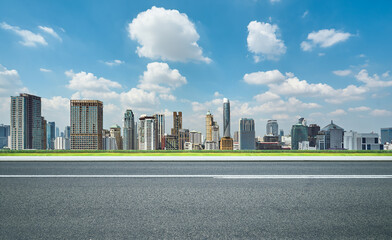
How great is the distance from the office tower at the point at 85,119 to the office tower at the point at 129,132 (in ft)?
119

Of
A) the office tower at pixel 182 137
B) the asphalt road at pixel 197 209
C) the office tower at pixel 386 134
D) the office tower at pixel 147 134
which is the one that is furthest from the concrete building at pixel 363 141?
the office tower at pixel 182 137

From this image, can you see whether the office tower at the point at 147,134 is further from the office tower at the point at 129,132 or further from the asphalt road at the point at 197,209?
the asphalt road at the point at 197,209

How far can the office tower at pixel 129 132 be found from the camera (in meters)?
173

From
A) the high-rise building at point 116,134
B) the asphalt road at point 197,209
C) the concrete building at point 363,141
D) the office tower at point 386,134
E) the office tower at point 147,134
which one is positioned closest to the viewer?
the asphalt road at point 197,209

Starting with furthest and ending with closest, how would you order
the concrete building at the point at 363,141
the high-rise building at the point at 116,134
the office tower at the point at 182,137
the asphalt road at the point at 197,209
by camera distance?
1. the office tower at the point at 182,137
2. the high-rise building at the point at 116,134
3. the concrete building at the point at 363,141
4. the asphalt road at the point at 197,209

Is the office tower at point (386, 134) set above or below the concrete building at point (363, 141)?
below

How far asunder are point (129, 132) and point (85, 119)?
46807mm

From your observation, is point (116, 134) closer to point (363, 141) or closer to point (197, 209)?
point (363, 141)

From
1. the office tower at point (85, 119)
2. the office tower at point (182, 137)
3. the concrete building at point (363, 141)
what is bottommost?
the office tower at point (182, 137)

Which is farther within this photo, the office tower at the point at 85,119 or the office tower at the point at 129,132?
the office tower at the point at 129,132

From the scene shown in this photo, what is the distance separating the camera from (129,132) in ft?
587

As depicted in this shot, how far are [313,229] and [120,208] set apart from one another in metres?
3.24

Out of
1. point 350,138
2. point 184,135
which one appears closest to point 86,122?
point 184,135

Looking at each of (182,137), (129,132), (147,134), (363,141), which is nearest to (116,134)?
(129,132)
